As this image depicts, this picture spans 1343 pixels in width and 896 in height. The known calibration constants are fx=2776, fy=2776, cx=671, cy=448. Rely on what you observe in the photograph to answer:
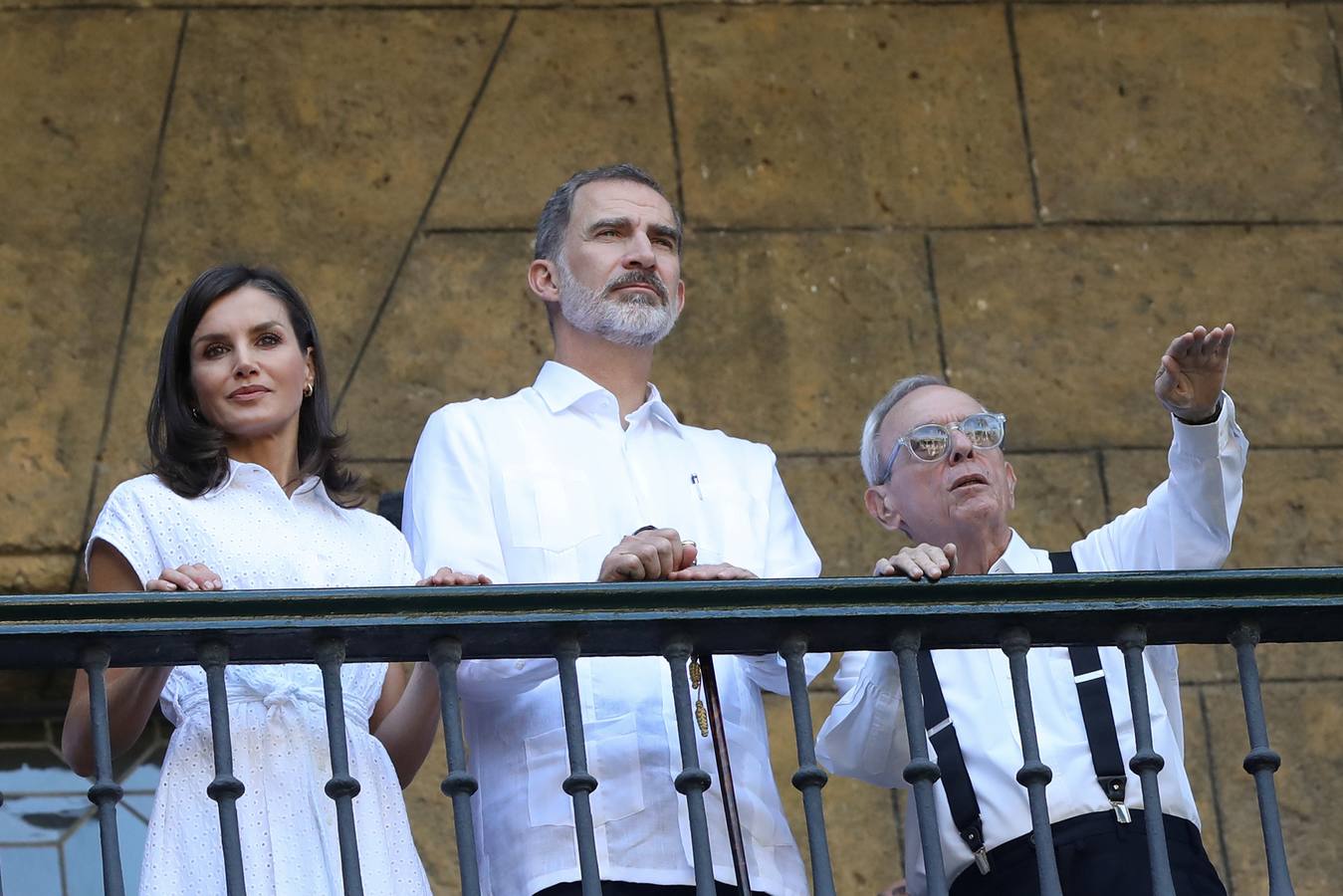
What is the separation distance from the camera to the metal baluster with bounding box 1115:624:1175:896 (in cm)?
343

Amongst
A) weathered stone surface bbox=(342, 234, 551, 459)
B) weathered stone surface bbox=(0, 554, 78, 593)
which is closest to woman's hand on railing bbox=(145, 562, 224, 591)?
weathered stone surface bbox=(0, 554, 78, 593)

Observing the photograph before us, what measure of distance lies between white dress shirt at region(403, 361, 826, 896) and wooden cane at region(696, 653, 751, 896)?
0.17m

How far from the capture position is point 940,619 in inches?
138

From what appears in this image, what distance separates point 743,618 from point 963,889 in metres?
0.65

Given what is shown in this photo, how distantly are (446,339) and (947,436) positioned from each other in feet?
5.68

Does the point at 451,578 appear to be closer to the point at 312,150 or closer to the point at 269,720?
the point at 269,720

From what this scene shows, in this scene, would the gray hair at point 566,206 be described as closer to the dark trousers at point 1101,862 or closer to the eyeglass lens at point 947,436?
the eyeglass lens at point 947,436

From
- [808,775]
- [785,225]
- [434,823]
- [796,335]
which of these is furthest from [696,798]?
[785,225]

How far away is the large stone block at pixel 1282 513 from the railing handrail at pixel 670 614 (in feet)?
6.94

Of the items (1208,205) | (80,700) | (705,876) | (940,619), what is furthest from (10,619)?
(1208,205)

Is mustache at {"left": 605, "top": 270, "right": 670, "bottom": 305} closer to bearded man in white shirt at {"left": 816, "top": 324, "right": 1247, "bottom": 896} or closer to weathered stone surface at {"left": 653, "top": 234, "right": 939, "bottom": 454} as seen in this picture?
bearded man in white shirt at {"left": 816, "top": 324, "right": 1247, "bottom": 896}

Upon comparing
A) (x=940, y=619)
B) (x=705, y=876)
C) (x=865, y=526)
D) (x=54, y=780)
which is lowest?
(x=705, y=876)

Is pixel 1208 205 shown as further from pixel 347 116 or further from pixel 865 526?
pixel 347 116

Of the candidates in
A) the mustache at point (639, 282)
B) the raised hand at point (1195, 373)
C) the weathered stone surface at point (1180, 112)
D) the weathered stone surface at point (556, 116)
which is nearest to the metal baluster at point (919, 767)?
the raised hand at point (1195, 373)
